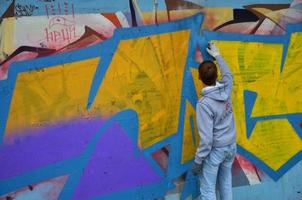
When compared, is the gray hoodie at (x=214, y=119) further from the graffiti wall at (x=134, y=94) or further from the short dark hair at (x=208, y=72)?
the graffiti wall at (x=134, y=94)

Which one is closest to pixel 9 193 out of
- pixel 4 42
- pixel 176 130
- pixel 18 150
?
pixel 18 150

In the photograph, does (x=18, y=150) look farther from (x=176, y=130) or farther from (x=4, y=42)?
(x=176, y=130)

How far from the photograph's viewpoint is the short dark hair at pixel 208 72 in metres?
4.66

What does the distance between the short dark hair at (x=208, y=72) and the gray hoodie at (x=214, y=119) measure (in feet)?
0.23

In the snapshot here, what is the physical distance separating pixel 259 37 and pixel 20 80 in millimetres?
2656

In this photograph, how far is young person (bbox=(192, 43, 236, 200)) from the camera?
4645mm

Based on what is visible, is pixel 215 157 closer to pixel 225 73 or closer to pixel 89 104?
pixel 225 73

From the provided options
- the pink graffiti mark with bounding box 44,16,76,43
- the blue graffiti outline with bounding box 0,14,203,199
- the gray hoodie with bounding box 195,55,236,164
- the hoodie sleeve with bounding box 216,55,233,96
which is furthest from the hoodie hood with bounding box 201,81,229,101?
the pink graffiti mark with bounding box 44,16,76,43

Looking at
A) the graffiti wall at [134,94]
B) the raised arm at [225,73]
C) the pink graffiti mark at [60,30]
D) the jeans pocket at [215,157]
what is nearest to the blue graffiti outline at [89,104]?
the graffiti wall at [134,94]

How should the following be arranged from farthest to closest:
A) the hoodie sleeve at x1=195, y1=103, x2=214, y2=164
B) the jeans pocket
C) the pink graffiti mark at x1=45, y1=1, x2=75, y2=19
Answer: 1. the jeans pocket
2. the hoodie sleeve at x1=195, y1=103, x2=214, y2=164
3. the pink graffiti mark at x1=45, y1=1, x2=75, y2=19

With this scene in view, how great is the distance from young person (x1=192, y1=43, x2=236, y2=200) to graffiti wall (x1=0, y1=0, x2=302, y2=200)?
36cm

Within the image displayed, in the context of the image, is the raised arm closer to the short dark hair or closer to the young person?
the young person

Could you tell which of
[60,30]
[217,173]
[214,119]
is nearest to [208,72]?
[214,119]

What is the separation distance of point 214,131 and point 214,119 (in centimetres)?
12
